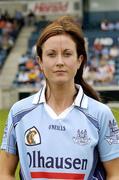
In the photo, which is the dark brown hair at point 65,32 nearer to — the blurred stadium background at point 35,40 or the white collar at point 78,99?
the white collar at point 78,99

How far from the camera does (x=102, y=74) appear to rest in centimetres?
2281

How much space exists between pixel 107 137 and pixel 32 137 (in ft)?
1.02

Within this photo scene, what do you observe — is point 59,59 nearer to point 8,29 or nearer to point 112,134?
point 112,134

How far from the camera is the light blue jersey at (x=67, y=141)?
2477 mm

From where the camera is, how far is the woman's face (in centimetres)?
246

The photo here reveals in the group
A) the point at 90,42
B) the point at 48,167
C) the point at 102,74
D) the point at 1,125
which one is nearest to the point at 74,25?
the point at 48,167

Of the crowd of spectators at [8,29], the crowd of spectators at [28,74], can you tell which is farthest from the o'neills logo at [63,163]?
the crowd of spectators at [8,29]

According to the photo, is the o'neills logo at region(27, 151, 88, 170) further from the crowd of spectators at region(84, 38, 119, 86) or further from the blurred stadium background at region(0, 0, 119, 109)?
the crowd of spectators at region(84, 38, 119, 86)

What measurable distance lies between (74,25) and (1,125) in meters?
11.1

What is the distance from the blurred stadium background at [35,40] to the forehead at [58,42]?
1783 cm

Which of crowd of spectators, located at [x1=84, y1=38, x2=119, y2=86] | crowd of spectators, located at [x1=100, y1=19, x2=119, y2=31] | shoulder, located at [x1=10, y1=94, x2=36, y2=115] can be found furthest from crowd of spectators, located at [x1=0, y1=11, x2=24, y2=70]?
shoulder, located at [x1=10, y1=94, x2=36, y2=115]

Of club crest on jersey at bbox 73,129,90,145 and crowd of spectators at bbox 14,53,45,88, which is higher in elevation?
club crest on jersey at bbox 73,129,90,145

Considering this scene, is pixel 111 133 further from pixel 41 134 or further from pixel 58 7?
pixel 58 7

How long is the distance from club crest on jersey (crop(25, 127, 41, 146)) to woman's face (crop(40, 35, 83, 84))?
0.22 metres
